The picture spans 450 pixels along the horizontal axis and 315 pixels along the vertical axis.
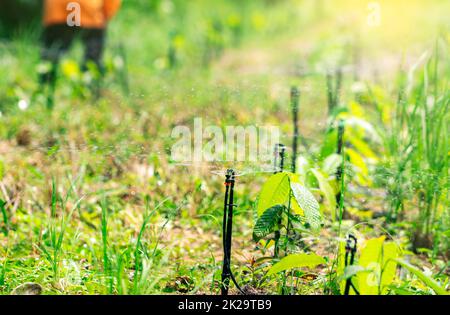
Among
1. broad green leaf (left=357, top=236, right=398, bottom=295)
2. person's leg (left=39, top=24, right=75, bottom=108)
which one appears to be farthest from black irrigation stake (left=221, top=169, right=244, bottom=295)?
person's leg (left=39, top=24, right=75, bottom=108)

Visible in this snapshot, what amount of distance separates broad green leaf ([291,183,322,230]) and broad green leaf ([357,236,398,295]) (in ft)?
0.60

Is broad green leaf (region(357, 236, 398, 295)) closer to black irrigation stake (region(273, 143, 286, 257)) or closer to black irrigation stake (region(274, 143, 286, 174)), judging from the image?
black irrigation stake (region(273, 143, 286, 257))

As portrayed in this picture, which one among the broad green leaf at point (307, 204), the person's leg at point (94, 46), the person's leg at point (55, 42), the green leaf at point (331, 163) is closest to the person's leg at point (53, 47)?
the person's leg at point (55, 42)

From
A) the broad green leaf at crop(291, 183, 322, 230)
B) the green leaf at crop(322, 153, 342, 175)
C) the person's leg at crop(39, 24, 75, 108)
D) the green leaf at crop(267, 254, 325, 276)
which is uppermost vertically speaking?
the person's leg at crop(39, 24, 75, 108)

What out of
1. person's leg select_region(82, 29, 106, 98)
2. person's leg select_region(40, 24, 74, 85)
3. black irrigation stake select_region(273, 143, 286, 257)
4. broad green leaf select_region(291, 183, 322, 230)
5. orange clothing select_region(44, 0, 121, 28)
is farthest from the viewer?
person's leg select_region(82, 29, 106, 98)

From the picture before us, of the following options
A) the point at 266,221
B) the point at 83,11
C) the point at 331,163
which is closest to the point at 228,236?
the point at 266,221

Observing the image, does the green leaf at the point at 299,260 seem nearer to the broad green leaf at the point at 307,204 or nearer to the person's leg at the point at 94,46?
the broad green leaf at the point at 307,204

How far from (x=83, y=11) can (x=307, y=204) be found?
134 inches

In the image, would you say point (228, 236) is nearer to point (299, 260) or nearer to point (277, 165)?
point (299, 260)

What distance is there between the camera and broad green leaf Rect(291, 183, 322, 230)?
1.91 meters

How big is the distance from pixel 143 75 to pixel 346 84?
5.17 ft

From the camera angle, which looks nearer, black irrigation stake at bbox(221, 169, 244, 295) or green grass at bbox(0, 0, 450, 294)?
black irrigation stake at bbox(221, 169, 244, 295)

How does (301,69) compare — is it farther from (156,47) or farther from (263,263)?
(263,263)

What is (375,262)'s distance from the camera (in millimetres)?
1761
